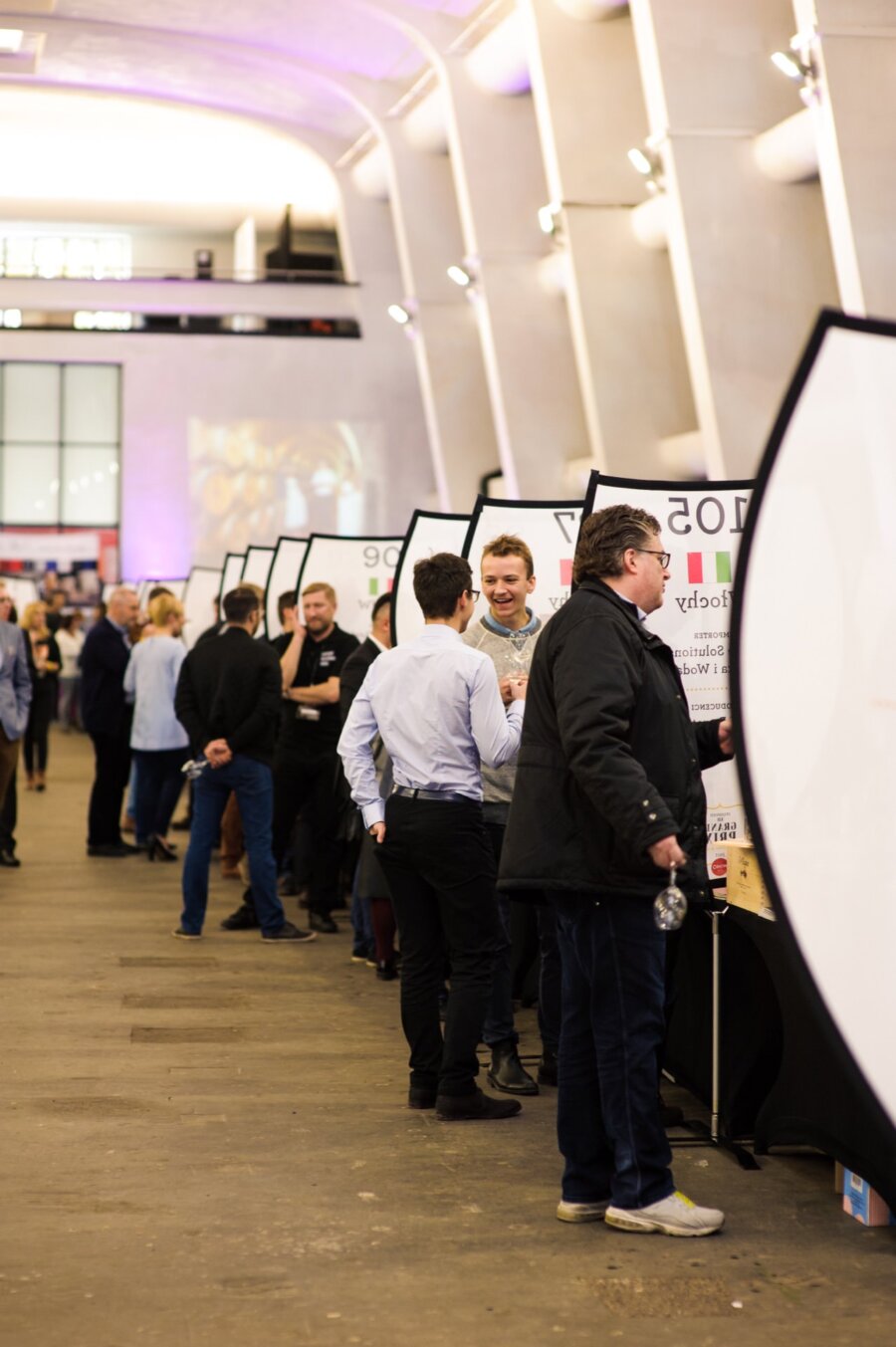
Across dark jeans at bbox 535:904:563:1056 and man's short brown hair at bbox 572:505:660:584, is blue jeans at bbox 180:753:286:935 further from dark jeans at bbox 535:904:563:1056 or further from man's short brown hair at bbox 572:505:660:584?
man's short brown hair at bbox 572:505:660:584

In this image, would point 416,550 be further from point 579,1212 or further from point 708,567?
point 579,1212

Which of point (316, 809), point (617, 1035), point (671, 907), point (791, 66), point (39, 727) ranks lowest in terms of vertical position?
point (617, 1035)

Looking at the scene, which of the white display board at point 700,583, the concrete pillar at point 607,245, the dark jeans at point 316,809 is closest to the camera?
the white display board at point 700,583

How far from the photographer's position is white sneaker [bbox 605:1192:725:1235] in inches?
151

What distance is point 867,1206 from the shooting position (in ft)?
12.9

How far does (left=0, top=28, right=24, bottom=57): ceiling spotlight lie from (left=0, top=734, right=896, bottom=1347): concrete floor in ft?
70.7

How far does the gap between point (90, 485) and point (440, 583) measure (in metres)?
24.3

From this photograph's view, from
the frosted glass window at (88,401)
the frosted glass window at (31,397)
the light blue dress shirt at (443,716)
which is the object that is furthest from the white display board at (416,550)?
the frosted glass window at (31,397)

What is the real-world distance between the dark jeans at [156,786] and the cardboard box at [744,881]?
6420mm

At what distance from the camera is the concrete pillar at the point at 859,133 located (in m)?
12.9

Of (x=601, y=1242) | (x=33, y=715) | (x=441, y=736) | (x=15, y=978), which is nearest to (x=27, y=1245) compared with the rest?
(x=601, y=1242)

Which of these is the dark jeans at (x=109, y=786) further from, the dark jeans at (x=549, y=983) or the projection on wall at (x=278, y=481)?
the projection on wall at (x=278, y=481)

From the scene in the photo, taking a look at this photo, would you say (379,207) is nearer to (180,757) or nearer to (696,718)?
(180,757)

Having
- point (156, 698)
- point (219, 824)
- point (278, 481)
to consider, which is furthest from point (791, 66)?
Answer: point (278, 481)
